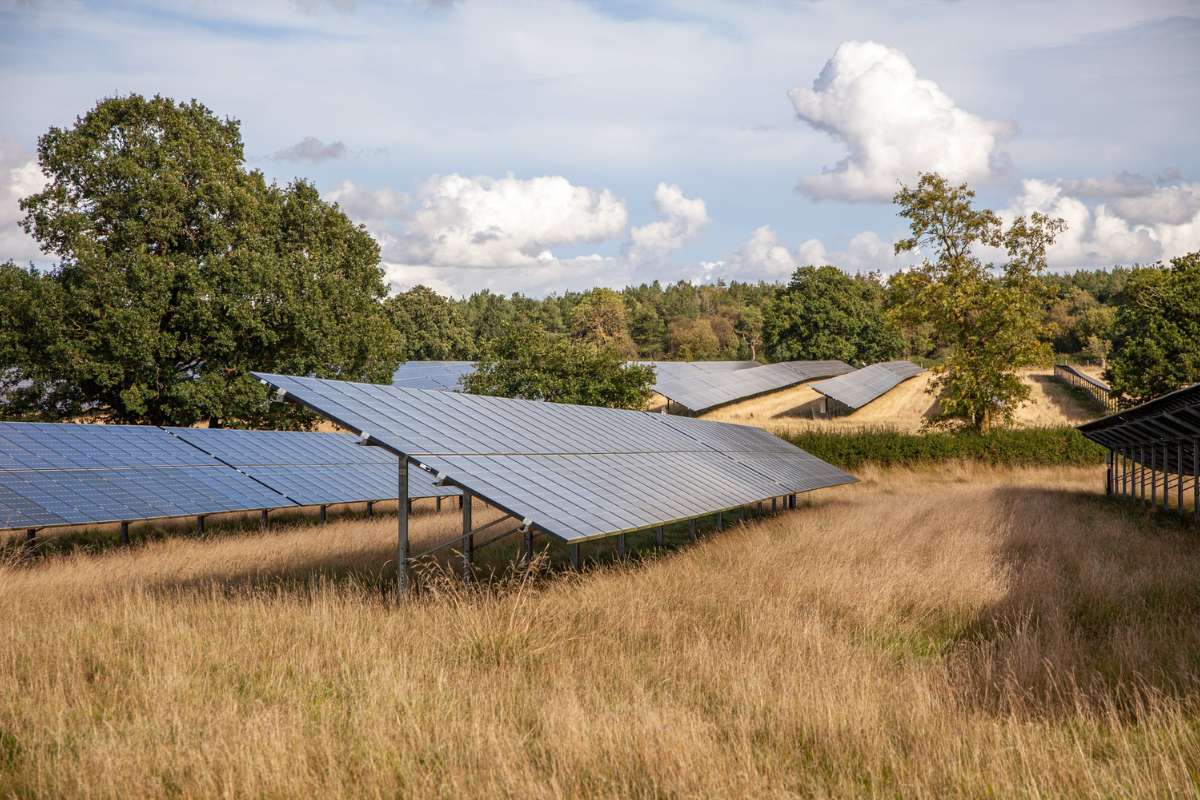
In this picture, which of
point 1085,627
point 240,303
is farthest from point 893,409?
point 1085,627

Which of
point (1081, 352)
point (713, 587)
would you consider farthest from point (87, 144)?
point (1081, 352)

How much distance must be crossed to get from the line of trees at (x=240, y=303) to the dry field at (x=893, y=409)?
5.53 m

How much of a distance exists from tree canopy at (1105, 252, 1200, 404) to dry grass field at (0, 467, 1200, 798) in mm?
47463

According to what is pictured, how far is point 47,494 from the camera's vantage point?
2062cm

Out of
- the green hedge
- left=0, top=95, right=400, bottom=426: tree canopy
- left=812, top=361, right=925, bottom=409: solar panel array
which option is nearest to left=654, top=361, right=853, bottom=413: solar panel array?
left=812, top=361, right=925, bottom=409: solar panel array

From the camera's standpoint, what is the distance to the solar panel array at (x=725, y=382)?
6644cm

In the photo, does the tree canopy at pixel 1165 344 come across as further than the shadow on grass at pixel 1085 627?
→ Yes

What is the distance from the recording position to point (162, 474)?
24359mm

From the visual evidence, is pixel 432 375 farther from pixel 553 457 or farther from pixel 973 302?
pixel 553 457

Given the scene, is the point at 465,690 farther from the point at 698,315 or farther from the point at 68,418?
the point at 698,315

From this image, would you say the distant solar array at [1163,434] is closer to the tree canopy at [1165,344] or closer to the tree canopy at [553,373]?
the tree canopy at [1165,344]

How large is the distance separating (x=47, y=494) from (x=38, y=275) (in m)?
20.9

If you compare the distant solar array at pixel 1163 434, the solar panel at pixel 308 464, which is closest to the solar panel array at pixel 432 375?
the solar panel at pixel 308 464

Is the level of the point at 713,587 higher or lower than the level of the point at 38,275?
lower
